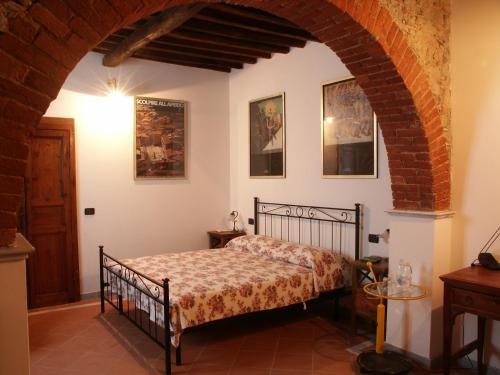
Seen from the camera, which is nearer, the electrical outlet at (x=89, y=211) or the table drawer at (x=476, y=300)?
the table drawer at (x=476, y=300)

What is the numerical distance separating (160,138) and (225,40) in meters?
1.64

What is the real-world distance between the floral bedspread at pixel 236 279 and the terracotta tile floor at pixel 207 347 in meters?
0.21

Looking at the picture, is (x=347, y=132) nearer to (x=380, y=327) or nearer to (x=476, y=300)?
(x=380, y=327)


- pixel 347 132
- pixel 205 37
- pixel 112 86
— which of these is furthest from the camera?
pixel 112 86

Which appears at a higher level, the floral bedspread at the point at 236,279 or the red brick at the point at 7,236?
the red brick at the point at 7,236

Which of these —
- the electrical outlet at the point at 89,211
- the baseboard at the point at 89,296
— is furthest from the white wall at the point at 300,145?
the baseboard at the point at 89,296

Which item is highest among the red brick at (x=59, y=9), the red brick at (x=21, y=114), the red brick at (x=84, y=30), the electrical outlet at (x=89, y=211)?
the red brick at (x=59, y=9)

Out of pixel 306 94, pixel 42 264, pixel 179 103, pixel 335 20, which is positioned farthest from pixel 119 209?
pixel 335 20

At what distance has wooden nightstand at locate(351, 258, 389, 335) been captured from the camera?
142 inches

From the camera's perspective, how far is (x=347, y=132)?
168 inches

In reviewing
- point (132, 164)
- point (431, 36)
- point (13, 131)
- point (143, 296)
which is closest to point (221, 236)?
point (132, 164)

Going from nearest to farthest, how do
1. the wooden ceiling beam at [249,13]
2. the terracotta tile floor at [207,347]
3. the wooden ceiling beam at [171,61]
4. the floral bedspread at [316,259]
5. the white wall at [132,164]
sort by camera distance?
the terracotta tile floor at [207,347] → the wooden ceiling beam at [249,13] → the floral bedspread at [316,259] → the wooden ceiling beam at [171,61] → the white wall at [132,164]

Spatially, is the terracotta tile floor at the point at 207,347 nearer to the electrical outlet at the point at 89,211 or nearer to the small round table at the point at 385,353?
the small round table at the point at 385,353

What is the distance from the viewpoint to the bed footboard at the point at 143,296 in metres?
3.13
